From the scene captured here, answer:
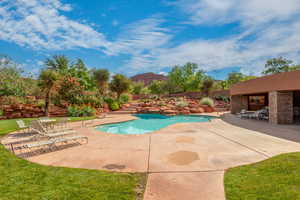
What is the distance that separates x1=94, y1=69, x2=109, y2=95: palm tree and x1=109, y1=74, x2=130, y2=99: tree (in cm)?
93

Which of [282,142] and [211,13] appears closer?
[282,142]

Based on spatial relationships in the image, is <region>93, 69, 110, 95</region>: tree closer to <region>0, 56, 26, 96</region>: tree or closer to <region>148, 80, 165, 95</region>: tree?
<region>0, 56, 26, 96</region>: tree

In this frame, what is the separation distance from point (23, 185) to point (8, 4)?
448 inches

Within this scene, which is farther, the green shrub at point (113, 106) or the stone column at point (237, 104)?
the green shrub at point (113, 106)

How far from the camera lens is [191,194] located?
7.97 feet

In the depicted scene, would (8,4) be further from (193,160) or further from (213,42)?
(213,42)

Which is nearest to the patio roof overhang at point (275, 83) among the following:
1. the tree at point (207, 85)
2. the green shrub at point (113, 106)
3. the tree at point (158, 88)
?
the green shrub at point (113, 106)

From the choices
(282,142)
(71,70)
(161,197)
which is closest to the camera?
(161,197)

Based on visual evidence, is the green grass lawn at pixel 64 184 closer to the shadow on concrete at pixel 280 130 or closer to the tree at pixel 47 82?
the shadow on concrete at pixel 280 130

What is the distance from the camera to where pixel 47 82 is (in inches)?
534

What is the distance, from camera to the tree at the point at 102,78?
21.3 m

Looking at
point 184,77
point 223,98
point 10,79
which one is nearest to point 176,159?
point 10,79

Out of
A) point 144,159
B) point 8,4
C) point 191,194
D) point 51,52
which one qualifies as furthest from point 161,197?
point 51,52

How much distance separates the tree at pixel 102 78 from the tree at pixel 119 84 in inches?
36.6
